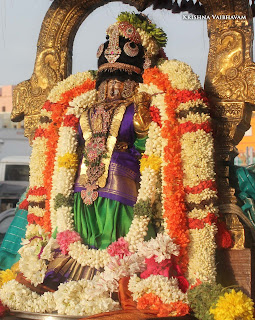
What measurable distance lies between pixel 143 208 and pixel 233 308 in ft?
4.51

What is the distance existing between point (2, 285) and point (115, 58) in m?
2.67

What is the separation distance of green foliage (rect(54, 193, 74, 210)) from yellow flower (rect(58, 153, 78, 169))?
32 centimetres

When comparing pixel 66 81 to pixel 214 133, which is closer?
pixel 214 133

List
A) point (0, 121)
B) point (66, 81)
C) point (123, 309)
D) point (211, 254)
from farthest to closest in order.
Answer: point (0, 121), point (66, 81), point (211, 254), point (123, 309)

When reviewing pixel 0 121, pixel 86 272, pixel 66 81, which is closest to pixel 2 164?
pixel 0 121

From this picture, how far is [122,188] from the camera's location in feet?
20.8

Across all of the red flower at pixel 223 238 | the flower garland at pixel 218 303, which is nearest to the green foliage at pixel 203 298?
the flower garland at pixel 218 303

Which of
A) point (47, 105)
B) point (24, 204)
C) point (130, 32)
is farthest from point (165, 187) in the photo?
point (24, 204)

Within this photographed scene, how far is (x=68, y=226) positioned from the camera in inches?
251

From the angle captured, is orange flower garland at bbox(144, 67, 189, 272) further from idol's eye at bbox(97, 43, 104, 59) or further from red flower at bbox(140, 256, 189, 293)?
idol's eye at bbox(97, 43, 104, 59)

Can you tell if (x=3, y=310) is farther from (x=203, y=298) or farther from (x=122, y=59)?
(x=122, y=59)

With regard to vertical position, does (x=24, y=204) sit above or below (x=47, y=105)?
below

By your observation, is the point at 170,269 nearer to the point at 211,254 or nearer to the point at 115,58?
the point at 211,254

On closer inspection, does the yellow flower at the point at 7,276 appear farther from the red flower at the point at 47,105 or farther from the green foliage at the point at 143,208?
the red flower at the point at 47,105
